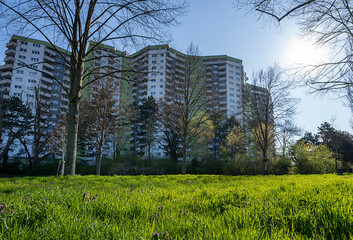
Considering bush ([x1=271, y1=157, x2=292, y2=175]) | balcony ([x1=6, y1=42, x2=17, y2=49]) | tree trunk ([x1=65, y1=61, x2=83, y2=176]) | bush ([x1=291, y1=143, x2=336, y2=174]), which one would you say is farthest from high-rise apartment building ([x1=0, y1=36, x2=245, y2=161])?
bush ([x1=291, y1=143, x2=336, y2=174])

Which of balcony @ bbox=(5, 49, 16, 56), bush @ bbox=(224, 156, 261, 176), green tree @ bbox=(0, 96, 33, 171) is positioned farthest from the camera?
balcony @ bbox=(5, 49, 16, 56)

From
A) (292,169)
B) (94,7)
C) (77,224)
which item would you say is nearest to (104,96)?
(94,7)

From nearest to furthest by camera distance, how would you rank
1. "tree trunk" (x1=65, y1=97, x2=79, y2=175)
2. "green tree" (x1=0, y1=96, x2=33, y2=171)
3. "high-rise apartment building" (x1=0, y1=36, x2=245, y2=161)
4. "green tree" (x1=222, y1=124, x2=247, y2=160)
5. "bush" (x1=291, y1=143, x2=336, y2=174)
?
1. "tree trunk" (x1=65, y1=97, x2=79, y2=175)
2. "green tree" (x1=0, y1=96, x2=33, y2=171)
3. "bush" (x1=291, y1=143, x2=336, y2=174)
4. "green tree" (x1=222, y1=124, x2=247, y2=160)
5. "high-rise apartment building" (x1=0, y1=36, x2=245, y2=161)

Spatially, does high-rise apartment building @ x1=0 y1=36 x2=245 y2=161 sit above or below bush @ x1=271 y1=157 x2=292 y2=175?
above

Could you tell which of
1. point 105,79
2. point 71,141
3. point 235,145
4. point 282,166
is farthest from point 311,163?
point 71,141

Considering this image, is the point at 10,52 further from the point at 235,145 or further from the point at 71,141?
the point at 71,141

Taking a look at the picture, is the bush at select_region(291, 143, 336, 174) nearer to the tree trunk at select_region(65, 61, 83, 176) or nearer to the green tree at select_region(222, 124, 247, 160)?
the green tree at select_region(222, 124, 247, 160)

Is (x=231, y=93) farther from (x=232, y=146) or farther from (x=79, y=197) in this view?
(x=79, y=197)

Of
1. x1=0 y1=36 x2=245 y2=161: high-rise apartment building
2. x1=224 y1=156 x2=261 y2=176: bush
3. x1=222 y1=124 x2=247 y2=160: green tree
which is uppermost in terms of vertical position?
x1=0 y1=36 x2=245 y2=161: high-rise apartment building

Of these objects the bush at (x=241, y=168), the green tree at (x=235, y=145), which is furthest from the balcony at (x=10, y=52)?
the bush at (x=241, y=168)

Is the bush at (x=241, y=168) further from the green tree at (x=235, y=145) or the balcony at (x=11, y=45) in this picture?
the balcony at (x=11, y=45)

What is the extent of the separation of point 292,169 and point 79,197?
28.2 metres

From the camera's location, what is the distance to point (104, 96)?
2181 centimetres

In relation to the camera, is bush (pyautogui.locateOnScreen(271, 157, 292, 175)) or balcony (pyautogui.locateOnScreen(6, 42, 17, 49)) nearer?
bush (pyautogui.locateOnScreen(271, 157, 292, 175))
